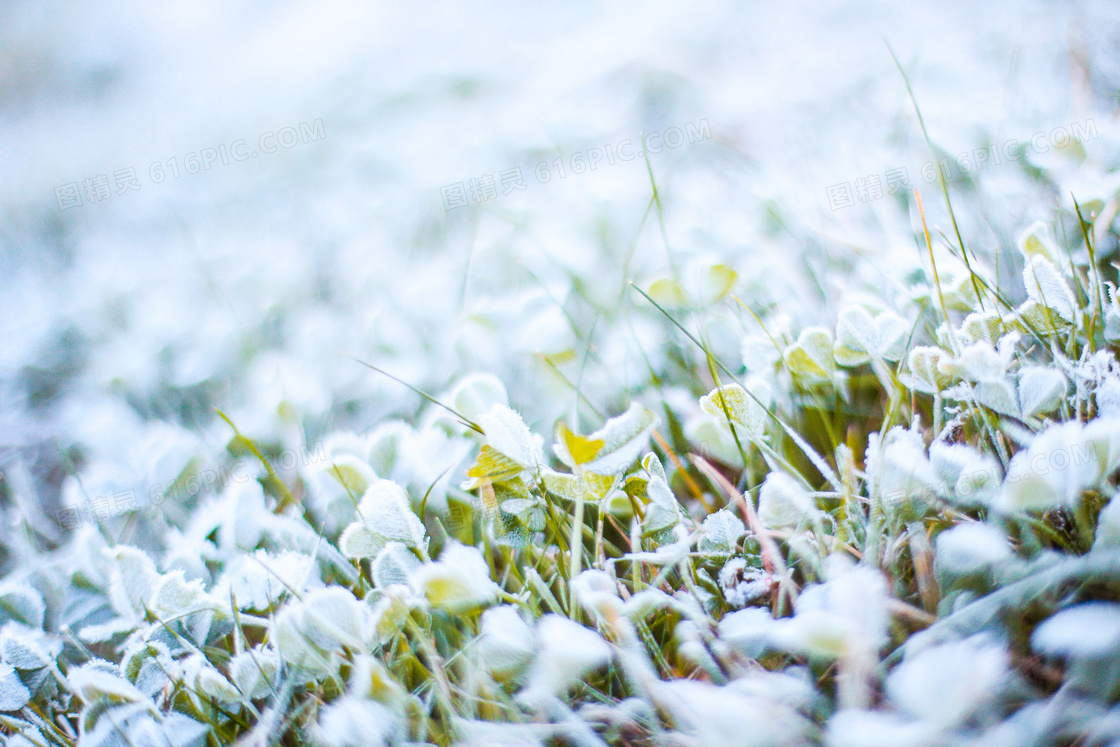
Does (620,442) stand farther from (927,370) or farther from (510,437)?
(927,370)

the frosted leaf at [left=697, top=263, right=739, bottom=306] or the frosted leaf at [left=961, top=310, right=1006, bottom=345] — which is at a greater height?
the frosted leaf at [left=961, top=310, right=1006, bottom=345]

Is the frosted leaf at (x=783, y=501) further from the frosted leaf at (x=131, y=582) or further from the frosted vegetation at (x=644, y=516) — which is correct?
the frosted leaf at (x=131, y=582)

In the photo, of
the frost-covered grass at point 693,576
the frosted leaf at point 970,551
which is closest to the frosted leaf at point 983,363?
the frost-covered grass at point 693,576

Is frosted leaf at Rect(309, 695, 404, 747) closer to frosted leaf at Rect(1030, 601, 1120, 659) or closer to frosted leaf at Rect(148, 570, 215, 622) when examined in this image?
frosted leaf at Rect(148, 570, 215, 622)

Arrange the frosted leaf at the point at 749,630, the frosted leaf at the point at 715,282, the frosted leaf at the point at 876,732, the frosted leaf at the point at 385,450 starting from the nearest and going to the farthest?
the frosted leaf at the point at 876,732 < the frosted leaf at the point at 749,630 < the frosted leaf at the point at 385,450 < the frosted leaf at the point at 715,282

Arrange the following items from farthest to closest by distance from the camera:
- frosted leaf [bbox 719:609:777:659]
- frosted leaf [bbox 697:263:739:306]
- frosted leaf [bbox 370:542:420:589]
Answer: frosted leaf [bbox 697:263:739:306] < frosted leaf [bbox 370:542:420:589] < frosted leaf [bbox 719:609:777:659]

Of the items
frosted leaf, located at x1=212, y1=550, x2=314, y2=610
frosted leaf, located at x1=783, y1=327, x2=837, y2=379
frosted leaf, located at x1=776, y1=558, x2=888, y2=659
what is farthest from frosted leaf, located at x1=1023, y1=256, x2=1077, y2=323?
frosted leaf, located at x1=212, y1=550, x2=314, y2=610

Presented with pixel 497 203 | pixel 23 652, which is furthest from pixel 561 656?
pixel 497 203

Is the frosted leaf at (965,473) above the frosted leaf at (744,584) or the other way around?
above
